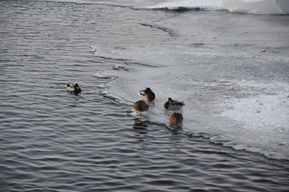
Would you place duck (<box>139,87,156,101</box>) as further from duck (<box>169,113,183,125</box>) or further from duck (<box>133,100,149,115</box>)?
duck (<box>169,113,183,125</box>)

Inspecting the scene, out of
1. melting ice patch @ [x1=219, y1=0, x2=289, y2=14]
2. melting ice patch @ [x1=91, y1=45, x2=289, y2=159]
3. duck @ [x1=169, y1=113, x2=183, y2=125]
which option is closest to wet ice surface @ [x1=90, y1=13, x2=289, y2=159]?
melting ice patch @ [x1=91, y1=45, x2=289, y2=159]

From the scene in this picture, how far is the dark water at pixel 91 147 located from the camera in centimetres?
1058

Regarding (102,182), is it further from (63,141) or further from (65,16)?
(65,16)

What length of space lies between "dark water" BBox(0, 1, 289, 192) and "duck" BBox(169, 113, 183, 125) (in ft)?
1.10

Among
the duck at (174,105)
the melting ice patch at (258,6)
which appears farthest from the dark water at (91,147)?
the melting ice patch at (258,6)

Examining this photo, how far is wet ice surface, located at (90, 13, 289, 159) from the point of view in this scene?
13414 mm

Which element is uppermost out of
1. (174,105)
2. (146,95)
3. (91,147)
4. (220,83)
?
(220,83)

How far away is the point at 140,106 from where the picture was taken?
14.8 meters

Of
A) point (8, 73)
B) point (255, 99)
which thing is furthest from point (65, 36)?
point (255, 99)

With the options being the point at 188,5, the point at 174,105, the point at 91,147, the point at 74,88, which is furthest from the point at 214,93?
the point at 188,5

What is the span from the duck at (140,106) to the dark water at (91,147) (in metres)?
0.30

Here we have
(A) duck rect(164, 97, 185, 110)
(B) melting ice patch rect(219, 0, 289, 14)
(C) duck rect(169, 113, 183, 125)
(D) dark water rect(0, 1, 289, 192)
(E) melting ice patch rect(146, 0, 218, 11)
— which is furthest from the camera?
(E) melting ice patch rect(146, 0, 218, 11)

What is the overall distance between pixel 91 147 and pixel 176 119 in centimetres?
271

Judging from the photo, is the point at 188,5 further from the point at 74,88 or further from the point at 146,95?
the point at 146,95
